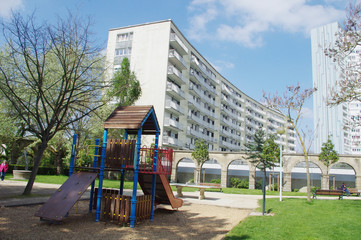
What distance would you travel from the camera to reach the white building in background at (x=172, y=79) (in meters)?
40.0

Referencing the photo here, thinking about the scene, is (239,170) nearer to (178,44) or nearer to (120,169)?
(178,44)

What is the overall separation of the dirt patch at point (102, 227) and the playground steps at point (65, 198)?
12.1 inches

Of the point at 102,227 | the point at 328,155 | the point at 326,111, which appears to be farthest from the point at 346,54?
the point at 326,111

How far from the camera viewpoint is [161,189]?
36.8ft

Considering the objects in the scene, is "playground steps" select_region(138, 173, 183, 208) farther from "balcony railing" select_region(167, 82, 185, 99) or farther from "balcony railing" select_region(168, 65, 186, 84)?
"balcony railing" select_region(168, 65, 186, 84)

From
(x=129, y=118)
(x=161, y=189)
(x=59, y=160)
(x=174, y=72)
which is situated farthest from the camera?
(x=174, y=72)

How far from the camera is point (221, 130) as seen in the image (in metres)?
58.8

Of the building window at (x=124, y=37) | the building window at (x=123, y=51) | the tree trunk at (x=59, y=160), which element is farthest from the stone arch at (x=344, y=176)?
the tree trunk at (x=59, y=160)

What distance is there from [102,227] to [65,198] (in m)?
1.35

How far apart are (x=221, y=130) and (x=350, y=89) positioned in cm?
4641

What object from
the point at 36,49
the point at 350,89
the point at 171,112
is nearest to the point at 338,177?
the point at 171,112

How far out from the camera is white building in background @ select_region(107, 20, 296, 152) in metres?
40.0

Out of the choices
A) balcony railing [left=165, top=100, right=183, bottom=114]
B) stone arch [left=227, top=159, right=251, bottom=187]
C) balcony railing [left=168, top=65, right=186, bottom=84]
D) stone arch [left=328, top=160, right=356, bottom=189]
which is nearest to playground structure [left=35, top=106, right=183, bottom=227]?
balcony railing [left=165, top=100, right=183, bottom=114]

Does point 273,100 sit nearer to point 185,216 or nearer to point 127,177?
point 185,216
